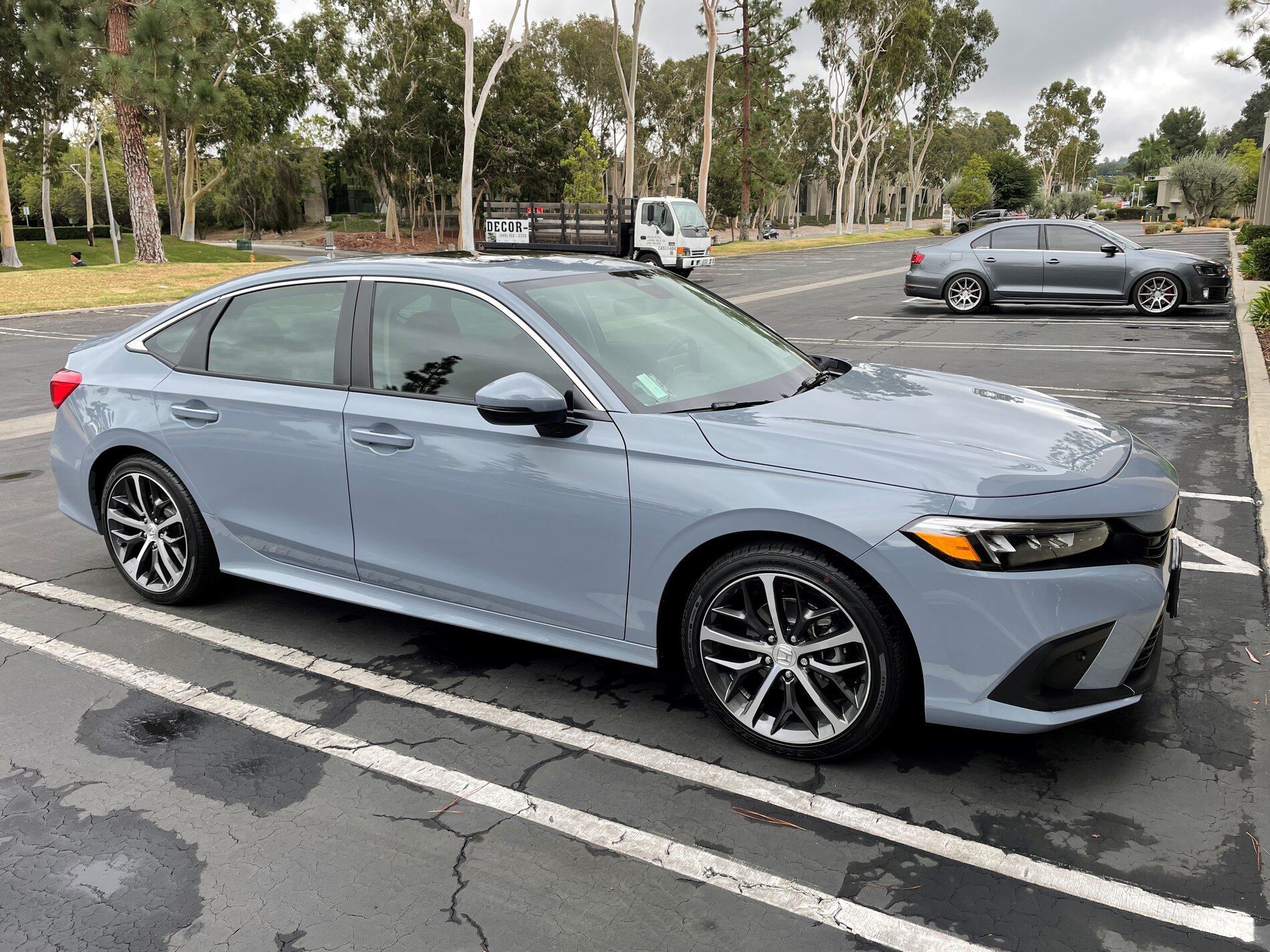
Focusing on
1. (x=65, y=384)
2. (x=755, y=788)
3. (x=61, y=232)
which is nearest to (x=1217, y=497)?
(x=755, y=788)

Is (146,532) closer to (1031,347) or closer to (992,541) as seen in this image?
(992,541)

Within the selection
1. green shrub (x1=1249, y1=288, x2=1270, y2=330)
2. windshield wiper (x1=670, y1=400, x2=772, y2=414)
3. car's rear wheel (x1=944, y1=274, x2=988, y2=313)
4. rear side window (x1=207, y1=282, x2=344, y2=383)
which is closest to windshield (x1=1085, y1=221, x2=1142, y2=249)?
car's rear wheel (x1=944, y1=274, x2=988, y2=313)

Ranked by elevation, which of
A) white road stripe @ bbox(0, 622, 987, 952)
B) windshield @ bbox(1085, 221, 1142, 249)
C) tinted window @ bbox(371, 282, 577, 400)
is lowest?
white road stripe @ bbox(0, 622, 987, 952)

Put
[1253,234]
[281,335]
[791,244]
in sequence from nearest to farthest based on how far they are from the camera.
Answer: [281,335] → [1253,234] → [791,244]

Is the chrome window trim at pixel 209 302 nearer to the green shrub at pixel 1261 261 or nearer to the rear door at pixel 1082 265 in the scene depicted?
the rear door at pixel 1082 265

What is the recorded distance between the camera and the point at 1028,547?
9.73 ft

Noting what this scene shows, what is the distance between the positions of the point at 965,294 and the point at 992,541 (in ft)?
49.7

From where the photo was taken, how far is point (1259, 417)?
8375 mm

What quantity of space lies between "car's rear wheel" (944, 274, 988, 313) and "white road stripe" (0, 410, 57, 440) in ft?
44.1

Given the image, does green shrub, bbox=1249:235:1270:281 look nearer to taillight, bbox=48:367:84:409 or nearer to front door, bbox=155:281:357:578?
front door, bbox=155:281:357:578

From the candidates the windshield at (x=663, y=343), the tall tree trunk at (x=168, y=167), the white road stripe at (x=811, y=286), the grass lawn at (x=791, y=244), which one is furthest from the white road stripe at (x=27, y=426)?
the grass lawn at (x=791, y=244)

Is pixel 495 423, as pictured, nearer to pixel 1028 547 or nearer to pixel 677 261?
pixel 1028 547

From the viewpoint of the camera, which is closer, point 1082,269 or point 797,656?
point 797,656

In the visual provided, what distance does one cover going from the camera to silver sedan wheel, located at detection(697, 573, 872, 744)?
321cm
